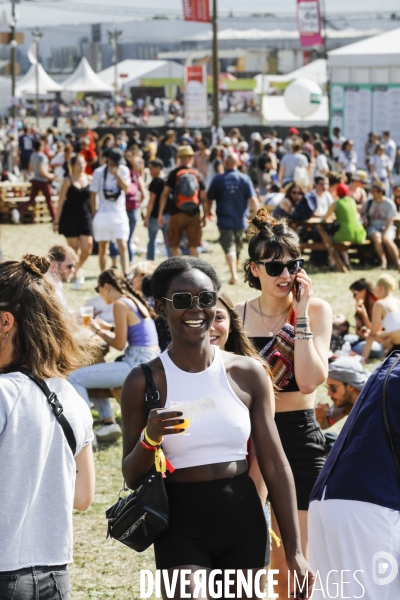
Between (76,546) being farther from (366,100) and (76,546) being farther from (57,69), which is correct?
(57,69)

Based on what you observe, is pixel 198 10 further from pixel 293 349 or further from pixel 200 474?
pixel 200 474

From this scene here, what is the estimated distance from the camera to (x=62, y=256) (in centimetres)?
828

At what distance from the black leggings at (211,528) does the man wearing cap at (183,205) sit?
9.87 metres

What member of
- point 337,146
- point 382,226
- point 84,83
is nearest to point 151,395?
point 382,226

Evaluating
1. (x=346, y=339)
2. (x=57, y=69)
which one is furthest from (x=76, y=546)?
(x=57, y=69)

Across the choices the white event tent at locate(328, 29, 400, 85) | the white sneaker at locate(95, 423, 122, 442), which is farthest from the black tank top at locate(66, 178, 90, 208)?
the white event tent at locate(328, 29, 400, 85)

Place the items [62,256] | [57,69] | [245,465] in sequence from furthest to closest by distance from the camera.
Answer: [57,69] < [62,256] < [245,465]

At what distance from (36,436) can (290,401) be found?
5.44ft

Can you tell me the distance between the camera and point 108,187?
12266 millimetres

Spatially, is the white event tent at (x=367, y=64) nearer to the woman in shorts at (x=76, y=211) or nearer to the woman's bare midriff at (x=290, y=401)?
the woman in shorts at (x=76, y=211)

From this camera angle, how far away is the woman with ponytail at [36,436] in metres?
2.52

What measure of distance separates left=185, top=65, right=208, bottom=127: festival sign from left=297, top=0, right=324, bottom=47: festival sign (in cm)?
649

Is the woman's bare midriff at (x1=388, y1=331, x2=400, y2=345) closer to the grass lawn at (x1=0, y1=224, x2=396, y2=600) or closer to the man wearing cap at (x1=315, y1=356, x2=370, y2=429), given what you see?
the grass lawn at (x1=0, y1=224, x2=396, y2=600)

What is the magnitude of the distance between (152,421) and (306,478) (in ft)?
4.67
